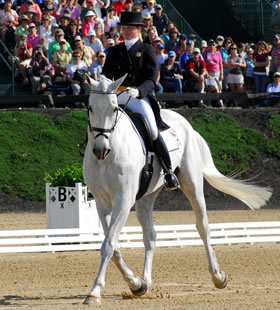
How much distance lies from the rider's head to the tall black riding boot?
115cm

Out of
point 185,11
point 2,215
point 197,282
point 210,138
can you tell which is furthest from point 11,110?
point 197,282

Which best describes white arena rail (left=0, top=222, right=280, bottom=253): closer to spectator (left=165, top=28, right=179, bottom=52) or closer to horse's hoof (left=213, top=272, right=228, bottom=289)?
horse's hoof (left=213, top=272, right=228, bottom=289)

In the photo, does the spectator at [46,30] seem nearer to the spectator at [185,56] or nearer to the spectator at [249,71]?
the spectator at [185,56]

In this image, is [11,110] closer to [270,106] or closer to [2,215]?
[2,215]

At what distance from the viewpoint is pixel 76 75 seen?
18.0 metres

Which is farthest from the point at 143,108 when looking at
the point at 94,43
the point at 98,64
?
the point at 94,43

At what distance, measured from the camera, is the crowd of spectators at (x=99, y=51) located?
18.0m

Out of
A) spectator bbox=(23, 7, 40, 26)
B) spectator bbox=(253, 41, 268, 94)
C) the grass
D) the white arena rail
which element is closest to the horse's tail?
the white arena rail

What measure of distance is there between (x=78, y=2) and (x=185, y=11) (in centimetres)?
563

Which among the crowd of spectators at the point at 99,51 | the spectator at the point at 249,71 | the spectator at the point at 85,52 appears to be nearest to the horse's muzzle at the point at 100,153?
the crowd of spectators at the point at 99,51

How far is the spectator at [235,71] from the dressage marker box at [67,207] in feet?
27.7

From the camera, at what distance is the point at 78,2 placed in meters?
20.5

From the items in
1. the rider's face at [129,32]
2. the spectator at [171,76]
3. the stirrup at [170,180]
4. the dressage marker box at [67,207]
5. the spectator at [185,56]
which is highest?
the rider's face at [129,32]

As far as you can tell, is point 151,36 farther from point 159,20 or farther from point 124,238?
point 124,238
